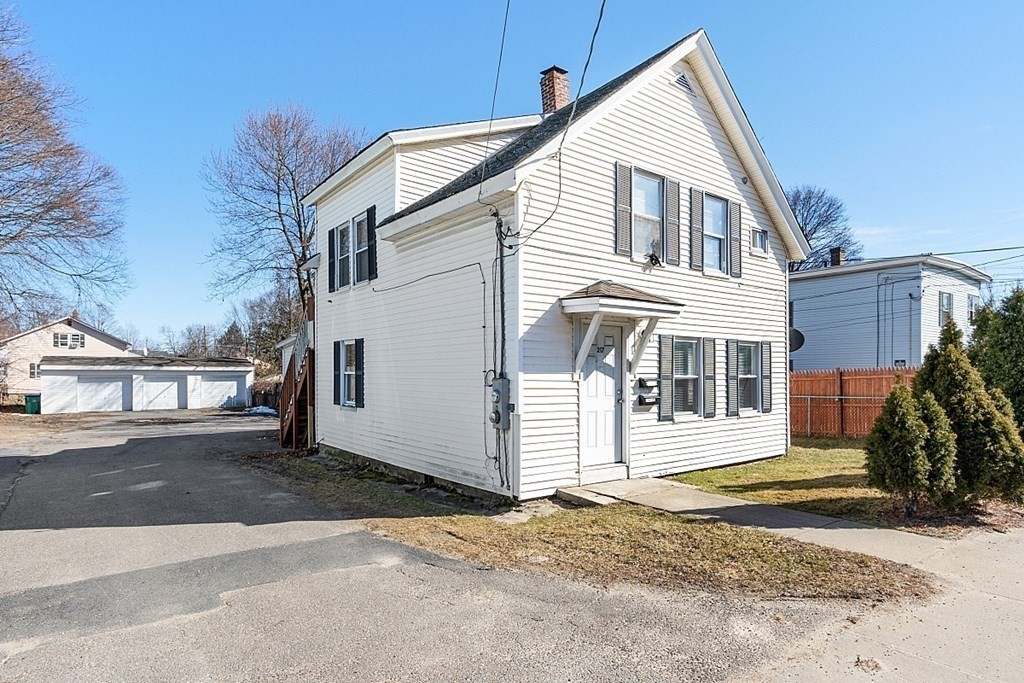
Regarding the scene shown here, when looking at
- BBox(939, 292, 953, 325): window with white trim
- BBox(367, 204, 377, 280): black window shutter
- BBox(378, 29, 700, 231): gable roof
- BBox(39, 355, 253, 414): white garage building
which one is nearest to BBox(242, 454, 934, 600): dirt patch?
BBox(378, 29, 700, 231): gable roof

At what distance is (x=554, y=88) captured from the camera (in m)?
14.1

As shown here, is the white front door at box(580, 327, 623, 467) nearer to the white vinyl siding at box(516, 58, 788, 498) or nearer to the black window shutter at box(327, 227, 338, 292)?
the white vinyl siding at box(516, 58, 788, 498)

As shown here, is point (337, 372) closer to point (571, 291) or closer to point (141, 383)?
point (571, 291)

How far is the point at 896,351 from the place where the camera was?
2520 cm

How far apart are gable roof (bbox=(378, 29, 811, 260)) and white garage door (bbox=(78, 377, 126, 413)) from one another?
1327 inches

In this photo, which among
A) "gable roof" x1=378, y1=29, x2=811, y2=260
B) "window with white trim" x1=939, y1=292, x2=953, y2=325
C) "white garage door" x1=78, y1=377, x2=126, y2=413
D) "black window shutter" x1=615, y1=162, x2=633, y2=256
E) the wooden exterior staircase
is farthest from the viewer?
"white garage door" x1=78, y1=377, x2=126, y2=413

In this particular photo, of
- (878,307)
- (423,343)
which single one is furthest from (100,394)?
(878,307)

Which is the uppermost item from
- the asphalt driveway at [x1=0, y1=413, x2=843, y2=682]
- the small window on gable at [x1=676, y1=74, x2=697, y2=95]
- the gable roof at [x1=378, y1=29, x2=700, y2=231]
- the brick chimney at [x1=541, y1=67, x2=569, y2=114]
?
the brick chimney at [x1=541, y1=67, x2=569, y2=114]

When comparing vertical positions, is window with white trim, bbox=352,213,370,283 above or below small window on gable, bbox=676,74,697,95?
below

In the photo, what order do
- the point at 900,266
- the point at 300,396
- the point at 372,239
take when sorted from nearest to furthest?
the point at 372,239, the point at 300,396, the point at 900,266

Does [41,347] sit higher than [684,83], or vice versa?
[684,83]

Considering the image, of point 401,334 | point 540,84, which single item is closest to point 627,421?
point 401,334

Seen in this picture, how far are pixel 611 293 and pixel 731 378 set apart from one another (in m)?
4.16

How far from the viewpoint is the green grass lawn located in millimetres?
7629
